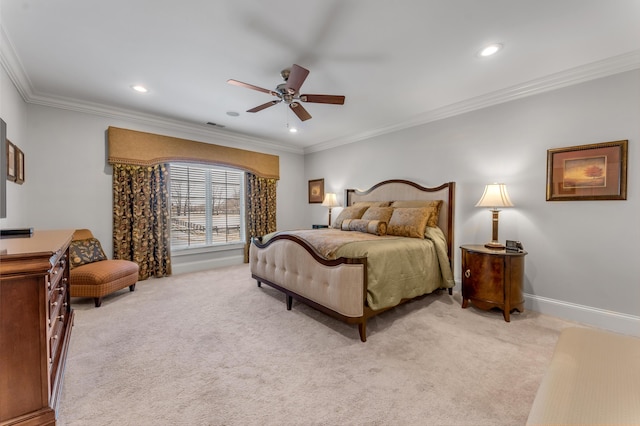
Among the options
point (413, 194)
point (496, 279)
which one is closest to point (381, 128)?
point (413, 194)

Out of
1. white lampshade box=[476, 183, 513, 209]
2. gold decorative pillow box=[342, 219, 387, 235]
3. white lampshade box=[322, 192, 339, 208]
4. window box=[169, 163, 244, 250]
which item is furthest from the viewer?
white lampshade box=[322, 192, 339, 208]

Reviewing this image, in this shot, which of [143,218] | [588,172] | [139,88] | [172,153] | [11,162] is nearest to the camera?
[11,162]

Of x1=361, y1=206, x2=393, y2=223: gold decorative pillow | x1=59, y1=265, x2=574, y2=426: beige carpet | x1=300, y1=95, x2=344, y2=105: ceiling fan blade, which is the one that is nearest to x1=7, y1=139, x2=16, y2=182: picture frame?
x1=59, y1=265, x2=574, y2=426: beige carpet

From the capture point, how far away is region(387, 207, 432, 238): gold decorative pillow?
A: 3.39m

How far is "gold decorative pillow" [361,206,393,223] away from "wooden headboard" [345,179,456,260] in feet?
1.68

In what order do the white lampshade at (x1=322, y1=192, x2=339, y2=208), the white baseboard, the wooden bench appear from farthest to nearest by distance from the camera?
the white lampshade at (x1=322, y1=192, x2=339, y2=208) < the white baseboard < the wooden bench

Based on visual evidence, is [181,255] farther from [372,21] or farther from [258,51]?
[372,21]

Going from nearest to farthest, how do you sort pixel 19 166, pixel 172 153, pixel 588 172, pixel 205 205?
pixel 588 172, pixel 19 166, pixel 172 153, pixel 205 205

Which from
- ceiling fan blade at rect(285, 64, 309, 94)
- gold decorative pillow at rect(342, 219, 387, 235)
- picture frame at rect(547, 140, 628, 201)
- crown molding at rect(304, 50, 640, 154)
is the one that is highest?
crown molding at rect(304, 50, 640, 154)

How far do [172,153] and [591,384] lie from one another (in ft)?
16.8

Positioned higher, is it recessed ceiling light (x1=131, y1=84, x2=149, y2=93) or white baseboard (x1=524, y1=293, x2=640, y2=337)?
recessed ceiling light (x1=131, y1=84, x2=149, y2=93)

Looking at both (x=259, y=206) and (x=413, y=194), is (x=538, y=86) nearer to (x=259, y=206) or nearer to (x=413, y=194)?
(x=413, y=194)

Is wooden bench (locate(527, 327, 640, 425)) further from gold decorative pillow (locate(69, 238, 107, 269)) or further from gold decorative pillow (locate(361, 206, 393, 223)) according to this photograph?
gold decorative pillow (locate(69, 238, 107, 269))

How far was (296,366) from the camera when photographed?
1.96 metres
